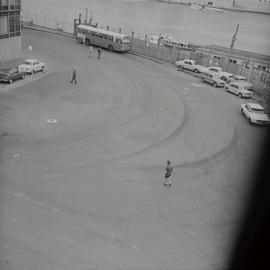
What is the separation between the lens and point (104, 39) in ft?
129

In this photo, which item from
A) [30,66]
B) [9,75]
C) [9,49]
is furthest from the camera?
[9,49]

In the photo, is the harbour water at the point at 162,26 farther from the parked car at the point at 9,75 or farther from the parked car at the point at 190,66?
the parked car at the point at 9,75

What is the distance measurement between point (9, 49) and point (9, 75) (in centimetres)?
615

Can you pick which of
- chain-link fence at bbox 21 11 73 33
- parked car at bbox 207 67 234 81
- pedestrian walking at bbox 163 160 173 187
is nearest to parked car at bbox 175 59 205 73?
parked car at bbox 207 67 234 81

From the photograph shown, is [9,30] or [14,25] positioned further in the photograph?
[14,25]

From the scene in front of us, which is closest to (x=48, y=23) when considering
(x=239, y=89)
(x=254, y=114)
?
(x=239, y=89)

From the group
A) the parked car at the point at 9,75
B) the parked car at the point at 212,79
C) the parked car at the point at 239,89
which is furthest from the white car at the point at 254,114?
the parked car at the point at 9,75

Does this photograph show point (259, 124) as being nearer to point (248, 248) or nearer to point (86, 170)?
point (86, 170)

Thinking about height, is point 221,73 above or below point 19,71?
above

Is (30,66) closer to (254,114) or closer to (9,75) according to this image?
(9,75)

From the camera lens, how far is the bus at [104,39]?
125 ft

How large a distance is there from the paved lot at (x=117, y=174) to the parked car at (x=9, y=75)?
77cm

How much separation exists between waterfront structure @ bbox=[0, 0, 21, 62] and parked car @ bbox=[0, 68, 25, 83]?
4.66 metres

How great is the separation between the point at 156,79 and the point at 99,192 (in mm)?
18250
